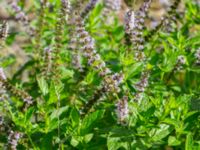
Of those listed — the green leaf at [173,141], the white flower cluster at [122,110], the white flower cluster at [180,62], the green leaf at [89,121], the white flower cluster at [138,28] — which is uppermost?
the white flower cluster at [138,28]

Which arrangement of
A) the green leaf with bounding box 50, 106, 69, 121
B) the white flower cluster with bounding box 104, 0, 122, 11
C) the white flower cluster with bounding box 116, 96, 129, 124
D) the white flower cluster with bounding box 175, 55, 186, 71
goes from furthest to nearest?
the white flower cluster with bounding box 104, 0, 122, 11
the white flower cluster with bounding box 175, 55, 186, 71
the green leaf with bounding box 50, 106, 69, 121
the white flower cluster with bounding box 116, 96, 129, 124

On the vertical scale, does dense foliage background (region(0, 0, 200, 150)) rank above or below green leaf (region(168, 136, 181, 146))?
above

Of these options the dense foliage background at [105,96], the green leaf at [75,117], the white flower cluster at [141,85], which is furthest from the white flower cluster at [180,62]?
the green leaf at [75,117]

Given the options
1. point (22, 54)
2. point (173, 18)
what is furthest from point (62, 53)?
point (22, 54)

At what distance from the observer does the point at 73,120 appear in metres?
3.84

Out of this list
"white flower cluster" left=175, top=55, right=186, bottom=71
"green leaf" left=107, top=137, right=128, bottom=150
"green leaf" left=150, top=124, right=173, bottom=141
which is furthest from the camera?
"white flower cluster" left=175, top=55, right=186, bottom=71

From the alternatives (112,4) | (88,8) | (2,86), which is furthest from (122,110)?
(112,4)

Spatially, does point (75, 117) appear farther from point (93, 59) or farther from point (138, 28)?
point (138, 28)

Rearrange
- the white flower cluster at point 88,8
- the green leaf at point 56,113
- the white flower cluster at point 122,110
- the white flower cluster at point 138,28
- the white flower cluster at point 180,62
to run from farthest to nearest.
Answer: the white flower cluster at point 88,8, the white flower cluster at point 180,62, the white flower cluster at point 138,28, the green leaf at point 56,113, the white flower cluster at point 122,110

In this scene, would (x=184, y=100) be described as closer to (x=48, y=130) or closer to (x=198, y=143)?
(x=198, y=143)

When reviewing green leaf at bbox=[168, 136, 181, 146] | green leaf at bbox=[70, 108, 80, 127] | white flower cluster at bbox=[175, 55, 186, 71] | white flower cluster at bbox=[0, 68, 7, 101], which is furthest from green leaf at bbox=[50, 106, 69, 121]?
white flower cluster at bbox=[175, 55, 186, 71]

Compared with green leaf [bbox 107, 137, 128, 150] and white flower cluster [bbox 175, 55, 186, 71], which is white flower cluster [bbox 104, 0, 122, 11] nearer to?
white flower cluster [bbox 175, 55, 186, 71]

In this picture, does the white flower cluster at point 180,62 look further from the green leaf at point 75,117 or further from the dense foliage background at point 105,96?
the green leaf at point 75,117

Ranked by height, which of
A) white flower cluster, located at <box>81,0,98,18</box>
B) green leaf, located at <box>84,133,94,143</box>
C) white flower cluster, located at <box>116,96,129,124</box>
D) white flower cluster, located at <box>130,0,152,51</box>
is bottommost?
green leaf, located at <box>84,133,94,143</box>
